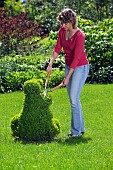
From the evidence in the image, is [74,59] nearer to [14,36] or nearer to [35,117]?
[35,117]

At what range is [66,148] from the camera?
264 inches

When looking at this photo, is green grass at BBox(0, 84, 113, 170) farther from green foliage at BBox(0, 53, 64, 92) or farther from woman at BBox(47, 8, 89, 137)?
green foliage at BBox(0, 53, 64, 92)

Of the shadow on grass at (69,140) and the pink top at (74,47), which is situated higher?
the pink top at (74,47)

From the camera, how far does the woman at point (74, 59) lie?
23.3 feet

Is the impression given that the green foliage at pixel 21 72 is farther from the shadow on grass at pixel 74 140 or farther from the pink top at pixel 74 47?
the shadow on grass at pixel 74 140

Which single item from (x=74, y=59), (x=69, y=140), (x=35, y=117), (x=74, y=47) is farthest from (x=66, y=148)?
(x=74, y=47)

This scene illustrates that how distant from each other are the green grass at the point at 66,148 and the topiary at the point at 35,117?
158 millimetres

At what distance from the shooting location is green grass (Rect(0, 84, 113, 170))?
5996 mm

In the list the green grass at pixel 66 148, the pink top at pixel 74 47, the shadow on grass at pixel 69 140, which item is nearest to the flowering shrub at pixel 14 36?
the green grass at pixel 66 148

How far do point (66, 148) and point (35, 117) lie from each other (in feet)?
2.11

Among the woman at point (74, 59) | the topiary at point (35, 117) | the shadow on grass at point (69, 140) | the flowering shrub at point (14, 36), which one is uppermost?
the woman at point (74, 59)

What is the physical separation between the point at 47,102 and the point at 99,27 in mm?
7089

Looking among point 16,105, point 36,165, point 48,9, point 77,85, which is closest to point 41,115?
point 77,85

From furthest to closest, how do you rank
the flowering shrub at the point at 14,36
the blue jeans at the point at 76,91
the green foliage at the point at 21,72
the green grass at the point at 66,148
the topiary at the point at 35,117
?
the flowering shrub at the point at 14,36, the green foliage at the point at 21,72, the blue jeans at the point at 76,91, the topiary at the point at 35,117, the green grass at the point at 66,148
